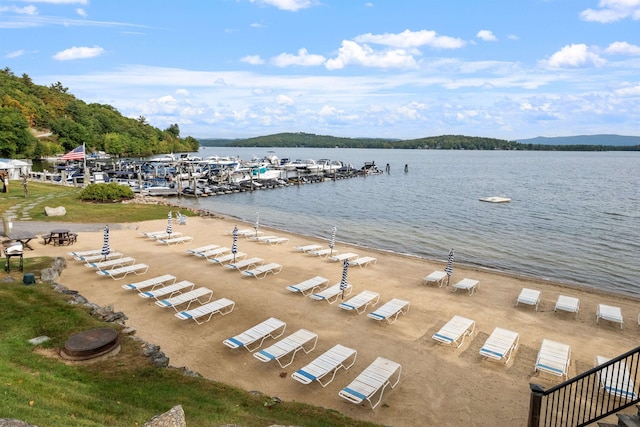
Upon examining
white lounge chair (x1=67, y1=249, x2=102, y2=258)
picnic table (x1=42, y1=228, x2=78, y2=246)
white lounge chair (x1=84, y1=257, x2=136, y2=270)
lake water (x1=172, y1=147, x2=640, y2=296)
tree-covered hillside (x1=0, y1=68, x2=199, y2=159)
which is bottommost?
lake water (x1=172, y1=147, x2=640, y2=296)

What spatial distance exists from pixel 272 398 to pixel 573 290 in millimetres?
15694

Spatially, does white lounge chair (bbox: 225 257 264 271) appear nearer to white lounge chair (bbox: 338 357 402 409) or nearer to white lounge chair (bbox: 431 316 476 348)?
white lounge chair (bbox: 431 316 476 348)

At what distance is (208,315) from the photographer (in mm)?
13219

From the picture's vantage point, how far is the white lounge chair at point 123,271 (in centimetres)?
1623

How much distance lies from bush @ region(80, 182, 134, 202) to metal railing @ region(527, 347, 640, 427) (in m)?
33.0

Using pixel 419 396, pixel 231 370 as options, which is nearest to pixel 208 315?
pixel 231 370

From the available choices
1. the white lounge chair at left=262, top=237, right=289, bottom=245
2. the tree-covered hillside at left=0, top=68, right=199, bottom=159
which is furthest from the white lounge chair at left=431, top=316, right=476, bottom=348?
the tree-covered hillside at left=0, top=68, right=199, bottom=159

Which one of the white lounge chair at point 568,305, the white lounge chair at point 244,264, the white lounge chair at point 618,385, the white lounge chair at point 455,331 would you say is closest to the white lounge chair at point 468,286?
the white lounge chair at point 568,305

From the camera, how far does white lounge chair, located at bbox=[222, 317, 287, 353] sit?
10875mm

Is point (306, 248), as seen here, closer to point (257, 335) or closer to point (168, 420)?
point (257, 335)

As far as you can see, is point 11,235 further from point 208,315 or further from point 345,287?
point 345,287

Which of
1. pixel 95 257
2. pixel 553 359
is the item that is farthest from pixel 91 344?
pixel 553 359

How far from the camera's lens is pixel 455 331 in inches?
477

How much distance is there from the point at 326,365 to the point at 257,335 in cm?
240
